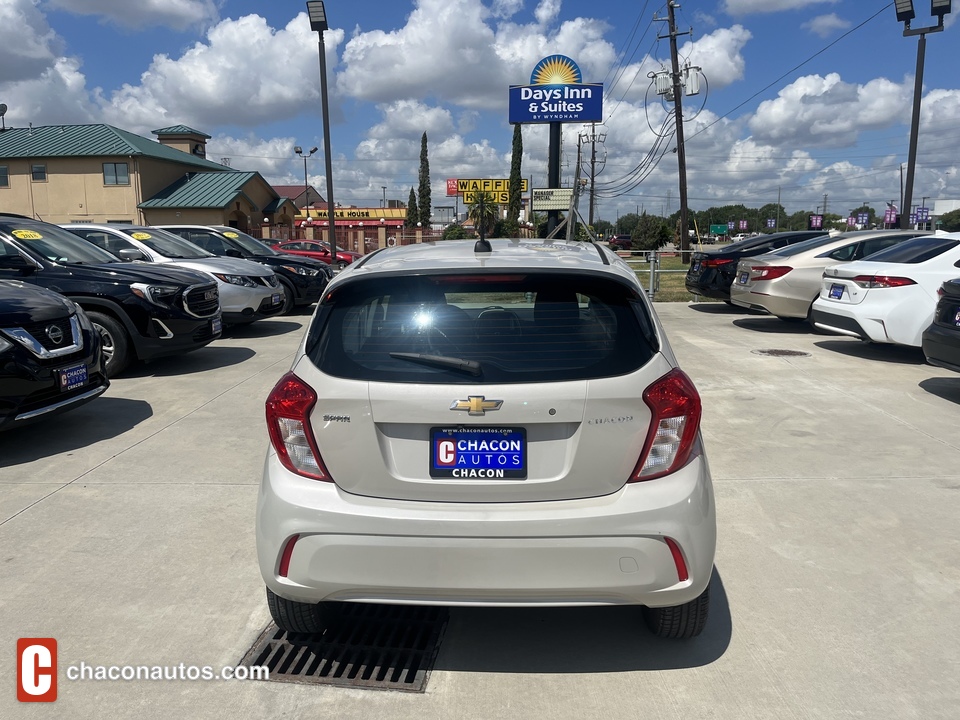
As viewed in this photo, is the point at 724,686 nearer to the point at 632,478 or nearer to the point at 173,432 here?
the point at 632,478

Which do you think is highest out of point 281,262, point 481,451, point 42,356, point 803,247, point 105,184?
point 105,184

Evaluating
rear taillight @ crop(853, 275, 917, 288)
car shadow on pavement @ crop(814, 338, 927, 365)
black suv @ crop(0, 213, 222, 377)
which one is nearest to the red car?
black suv @ crop(0, 213, 222, 377)

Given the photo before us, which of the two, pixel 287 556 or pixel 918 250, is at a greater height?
pixel 918 250

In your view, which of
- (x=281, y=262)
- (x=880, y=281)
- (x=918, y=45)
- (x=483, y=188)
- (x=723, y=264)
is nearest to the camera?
(x=880, y=281)

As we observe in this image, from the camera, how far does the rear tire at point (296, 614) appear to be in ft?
10.2

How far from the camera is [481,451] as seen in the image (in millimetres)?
2752

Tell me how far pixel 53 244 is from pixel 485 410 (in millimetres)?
8051

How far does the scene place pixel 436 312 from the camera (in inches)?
117

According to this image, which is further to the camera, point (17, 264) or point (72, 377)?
point (17, 264)

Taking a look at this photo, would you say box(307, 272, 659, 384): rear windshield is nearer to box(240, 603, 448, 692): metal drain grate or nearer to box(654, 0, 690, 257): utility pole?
box(240, 603, 448, 692): metal drain grate

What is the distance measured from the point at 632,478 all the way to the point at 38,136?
172 feet

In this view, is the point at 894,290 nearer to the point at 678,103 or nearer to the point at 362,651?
the point at 362,651

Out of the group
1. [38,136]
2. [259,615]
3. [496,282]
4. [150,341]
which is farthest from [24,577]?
[38,136]

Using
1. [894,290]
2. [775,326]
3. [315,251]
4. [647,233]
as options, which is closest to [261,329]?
[775,326]
